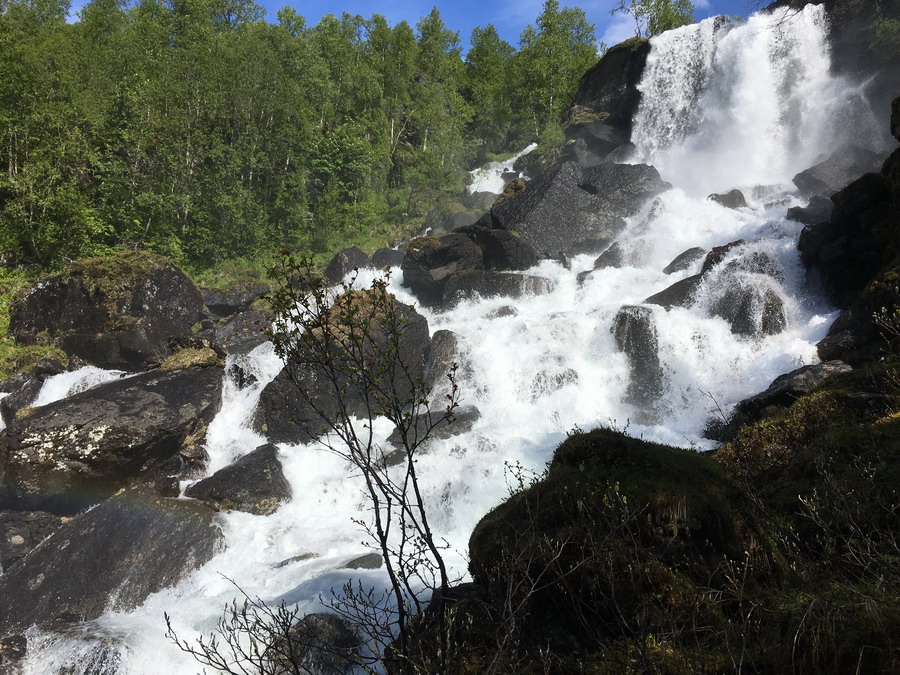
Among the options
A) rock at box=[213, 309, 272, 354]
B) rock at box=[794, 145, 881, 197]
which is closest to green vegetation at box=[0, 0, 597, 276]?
rock at box=[213, 309, 272, 354]

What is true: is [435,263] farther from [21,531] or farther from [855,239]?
[21,531]

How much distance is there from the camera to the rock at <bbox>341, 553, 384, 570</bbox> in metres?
9.47

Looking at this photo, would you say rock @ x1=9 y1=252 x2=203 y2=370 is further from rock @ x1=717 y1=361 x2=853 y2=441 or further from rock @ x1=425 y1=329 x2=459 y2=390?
rock @ x1=717 y1=361 x2=853 y2=441

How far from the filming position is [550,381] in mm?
16047

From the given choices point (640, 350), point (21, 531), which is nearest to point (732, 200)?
point (640, 350)

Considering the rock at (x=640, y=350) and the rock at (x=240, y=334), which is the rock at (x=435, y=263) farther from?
the rock at (x=640, y=350)

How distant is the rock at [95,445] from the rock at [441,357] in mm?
7387

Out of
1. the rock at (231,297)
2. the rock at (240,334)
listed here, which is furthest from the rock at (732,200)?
the rock at (231,297)

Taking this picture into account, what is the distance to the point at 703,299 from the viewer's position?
17188mm

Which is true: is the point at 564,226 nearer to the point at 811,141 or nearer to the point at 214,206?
the point at 811,141

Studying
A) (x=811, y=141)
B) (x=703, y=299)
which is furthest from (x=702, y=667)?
(x=811, y=141)

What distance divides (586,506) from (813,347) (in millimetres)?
13272

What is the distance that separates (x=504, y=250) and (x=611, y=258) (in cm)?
519

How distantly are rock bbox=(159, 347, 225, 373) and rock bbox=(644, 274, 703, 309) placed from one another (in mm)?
15691
